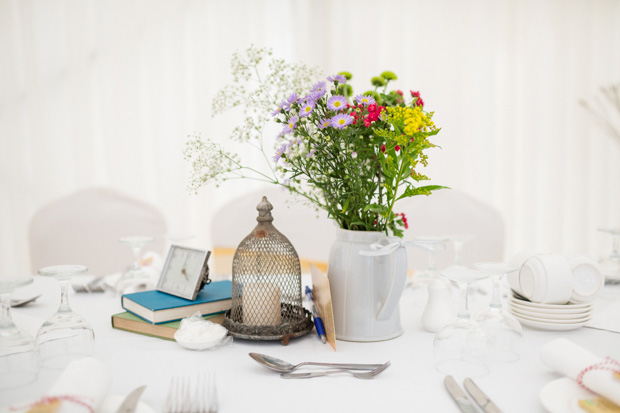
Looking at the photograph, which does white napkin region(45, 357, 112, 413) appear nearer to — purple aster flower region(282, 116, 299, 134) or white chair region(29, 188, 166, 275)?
purple aster flower region(282, 116, 299, 134)

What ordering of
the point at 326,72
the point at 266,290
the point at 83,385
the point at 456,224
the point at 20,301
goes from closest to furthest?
the point at 83,385, the point at 266,290, the point at 20,301, the point at 456,224, the point at 326,72

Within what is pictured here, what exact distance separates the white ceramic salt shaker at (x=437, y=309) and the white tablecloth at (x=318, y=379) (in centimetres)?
3

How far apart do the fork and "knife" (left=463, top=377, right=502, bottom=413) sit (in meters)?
0.37

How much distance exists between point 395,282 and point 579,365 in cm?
35

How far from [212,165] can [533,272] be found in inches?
28.1

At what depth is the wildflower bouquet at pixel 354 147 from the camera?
922mm

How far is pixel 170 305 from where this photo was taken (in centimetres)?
106

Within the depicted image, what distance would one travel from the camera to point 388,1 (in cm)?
309

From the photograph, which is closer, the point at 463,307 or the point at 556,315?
the point at 463,307

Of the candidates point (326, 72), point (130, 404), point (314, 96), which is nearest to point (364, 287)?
point (314, 96)

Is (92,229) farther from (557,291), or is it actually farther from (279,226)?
(557,291)

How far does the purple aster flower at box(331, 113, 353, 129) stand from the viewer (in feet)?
2.99

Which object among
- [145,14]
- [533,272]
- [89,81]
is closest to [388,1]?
[145,14]

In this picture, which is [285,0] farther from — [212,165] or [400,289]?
[400,289]
